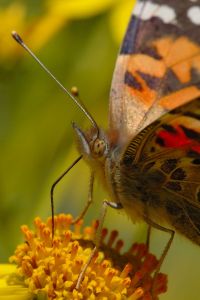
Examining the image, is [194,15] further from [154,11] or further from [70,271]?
[70,271]

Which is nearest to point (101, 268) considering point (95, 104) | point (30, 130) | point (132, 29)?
point (132, 29)

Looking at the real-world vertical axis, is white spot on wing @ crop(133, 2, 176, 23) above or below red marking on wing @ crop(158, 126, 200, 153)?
above

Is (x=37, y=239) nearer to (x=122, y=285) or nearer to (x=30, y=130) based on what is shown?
(x=122, y=285)

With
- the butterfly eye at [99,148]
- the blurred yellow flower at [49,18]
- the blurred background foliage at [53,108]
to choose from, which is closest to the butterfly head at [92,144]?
the butterfly eye at [99,148]

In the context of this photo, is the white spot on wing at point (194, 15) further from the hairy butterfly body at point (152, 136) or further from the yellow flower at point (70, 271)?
the yellow flower at point (70, 271)

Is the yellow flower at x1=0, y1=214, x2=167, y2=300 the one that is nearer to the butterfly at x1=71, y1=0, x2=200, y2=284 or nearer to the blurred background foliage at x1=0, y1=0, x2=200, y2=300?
the butterfly at x1=71, y1=0, x2=200, y2=284

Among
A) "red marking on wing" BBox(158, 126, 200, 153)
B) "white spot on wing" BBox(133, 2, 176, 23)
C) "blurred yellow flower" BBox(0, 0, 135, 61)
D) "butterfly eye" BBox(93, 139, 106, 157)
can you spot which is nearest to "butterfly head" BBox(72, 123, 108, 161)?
"butterfly eye" BBox(93, 139, 106, 157)
